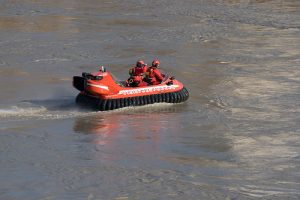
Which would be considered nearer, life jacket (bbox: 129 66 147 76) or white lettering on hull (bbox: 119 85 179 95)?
white lettering on hull (bbox: 119 85 179 95)

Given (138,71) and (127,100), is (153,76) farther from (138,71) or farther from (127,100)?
(127,100)

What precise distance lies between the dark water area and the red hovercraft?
16 centimetres

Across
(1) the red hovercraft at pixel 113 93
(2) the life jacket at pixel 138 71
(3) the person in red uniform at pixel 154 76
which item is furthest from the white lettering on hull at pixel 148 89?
(2) the life jacket at pixel 138 71

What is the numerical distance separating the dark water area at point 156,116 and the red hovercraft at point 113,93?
0.16 meters

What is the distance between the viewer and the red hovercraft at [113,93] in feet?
48.4

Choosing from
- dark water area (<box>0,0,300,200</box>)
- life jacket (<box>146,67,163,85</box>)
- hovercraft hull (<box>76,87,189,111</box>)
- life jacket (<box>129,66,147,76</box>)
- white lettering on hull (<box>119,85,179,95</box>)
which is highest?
life jacket (<box>129,66,147,76</box>)

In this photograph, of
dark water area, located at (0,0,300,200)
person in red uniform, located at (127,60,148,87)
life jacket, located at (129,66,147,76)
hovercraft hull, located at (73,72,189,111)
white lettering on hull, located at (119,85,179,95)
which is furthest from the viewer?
life jacket, located at (129,66,147,76)

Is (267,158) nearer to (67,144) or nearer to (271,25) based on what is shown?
(67,144)

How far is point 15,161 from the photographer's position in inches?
461

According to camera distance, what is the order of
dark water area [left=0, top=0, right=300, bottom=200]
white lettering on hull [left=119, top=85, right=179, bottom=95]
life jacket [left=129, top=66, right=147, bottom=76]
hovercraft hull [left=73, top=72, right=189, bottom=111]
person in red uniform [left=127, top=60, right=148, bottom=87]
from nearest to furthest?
dark water area [left=0, top=0, right=300, bottom=200]
hovercraft hull [left=73, top=72, right=189, bottom=111]
white lettering on hull [left=119, top=85, right=179, bottom=95]
person in red uniform [left=127, top=60, right=148, bottom=87]
life jacket [left=129, top=66, right=147, bottom=76]

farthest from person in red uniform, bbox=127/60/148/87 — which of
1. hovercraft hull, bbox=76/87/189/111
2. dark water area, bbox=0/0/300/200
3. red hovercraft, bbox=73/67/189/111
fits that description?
dark water area, bbox=0/0/300/200

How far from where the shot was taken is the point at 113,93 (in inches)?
586

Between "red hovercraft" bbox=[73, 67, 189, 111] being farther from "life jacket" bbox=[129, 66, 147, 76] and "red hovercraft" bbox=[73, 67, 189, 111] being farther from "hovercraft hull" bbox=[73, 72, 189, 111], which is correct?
"life jacket" bbox=[129, 66, 147, 76]

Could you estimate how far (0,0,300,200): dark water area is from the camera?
35.5 feet
